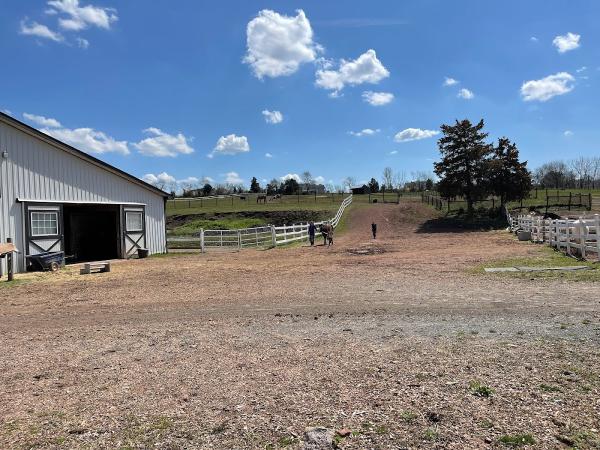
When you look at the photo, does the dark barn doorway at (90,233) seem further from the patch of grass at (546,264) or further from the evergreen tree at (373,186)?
the evergreen tree at (373,186)

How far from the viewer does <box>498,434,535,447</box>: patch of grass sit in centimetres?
315

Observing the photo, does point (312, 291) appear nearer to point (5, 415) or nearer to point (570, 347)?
point (570, 347)

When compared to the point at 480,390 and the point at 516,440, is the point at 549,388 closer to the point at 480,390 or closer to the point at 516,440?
the point at 480,390

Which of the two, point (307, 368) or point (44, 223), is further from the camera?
point (44, 223)

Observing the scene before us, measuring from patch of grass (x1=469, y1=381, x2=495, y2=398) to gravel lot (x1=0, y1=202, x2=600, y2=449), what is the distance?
0.9 inches

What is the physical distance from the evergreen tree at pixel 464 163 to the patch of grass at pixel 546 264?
24.6 meters

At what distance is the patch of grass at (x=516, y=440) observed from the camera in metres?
3.15

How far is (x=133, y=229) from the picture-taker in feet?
72.3

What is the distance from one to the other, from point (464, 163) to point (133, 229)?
30943 millimetres

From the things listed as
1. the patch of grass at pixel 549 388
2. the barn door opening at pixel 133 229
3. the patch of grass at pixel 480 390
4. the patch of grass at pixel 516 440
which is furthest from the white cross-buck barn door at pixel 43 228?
the patch of grass at pixel 516 440

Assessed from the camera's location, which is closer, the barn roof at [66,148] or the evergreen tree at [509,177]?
the barn roof at [66,148]

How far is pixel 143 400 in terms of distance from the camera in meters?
4.13

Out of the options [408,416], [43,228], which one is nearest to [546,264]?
[408,416]

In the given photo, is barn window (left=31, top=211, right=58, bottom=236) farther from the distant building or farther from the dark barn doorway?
the distant building
